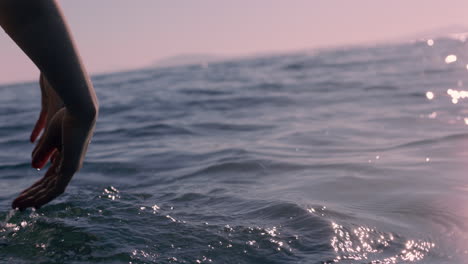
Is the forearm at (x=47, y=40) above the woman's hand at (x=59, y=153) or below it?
above

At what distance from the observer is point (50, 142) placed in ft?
6.38

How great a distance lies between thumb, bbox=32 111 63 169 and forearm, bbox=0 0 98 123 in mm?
254

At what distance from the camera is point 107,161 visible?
596cm

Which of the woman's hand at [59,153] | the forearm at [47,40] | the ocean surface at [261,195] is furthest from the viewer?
the ocean surface at [261,195]

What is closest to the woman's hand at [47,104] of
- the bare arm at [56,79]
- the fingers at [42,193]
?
the bare arm at [56,79]

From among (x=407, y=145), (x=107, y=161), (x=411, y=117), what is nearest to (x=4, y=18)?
(x=107, y=161)

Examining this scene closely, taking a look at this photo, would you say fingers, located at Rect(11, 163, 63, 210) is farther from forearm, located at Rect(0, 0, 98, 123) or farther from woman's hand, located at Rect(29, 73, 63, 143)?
forearm, located at Rect(0, 0, 98, 123)

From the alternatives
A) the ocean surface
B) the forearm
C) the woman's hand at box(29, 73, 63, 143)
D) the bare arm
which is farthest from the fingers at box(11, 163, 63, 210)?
the ocean surface

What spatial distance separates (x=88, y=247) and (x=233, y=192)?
1558mm

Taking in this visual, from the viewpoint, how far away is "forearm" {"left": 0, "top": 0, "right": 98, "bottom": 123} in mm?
1458

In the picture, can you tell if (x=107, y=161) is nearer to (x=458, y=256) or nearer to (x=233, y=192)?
(x=233, y=192)

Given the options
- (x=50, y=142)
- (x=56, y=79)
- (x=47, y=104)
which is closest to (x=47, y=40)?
(x=56, y=79)

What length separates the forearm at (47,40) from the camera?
146 centimetres

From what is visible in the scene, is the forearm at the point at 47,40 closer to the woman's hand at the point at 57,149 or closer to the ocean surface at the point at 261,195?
the woman's hand at the point at 57,149
